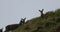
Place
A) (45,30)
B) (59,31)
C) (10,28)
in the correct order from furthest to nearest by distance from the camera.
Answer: (10,28) → (45,30) → (59,31)

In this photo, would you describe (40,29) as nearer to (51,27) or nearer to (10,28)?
(51,27)

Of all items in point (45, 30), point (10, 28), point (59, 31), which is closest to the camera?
point (59, 31)

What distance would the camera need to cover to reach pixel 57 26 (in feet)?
108

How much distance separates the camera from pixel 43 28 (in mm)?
35250

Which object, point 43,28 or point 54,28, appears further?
point 43,28

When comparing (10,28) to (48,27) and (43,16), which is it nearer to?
(43,16)

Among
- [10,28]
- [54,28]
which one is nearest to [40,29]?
[54,28]

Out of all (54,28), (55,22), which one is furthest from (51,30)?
(55,22)

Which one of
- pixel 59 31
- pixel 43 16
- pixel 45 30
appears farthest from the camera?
pixel 43 16

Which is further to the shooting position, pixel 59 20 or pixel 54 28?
pixel 59 20

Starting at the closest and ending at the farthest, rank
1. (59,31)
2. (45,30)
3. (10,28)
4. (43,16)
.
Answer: (59,31), (45,30), (43,16), (10,28)

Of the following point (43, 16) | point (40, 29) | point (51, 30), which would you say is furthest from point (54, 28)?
point (43, 16)

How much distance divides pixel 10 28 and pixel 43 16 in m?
16.7

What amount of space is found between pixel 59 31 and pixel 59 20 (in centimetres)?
502
